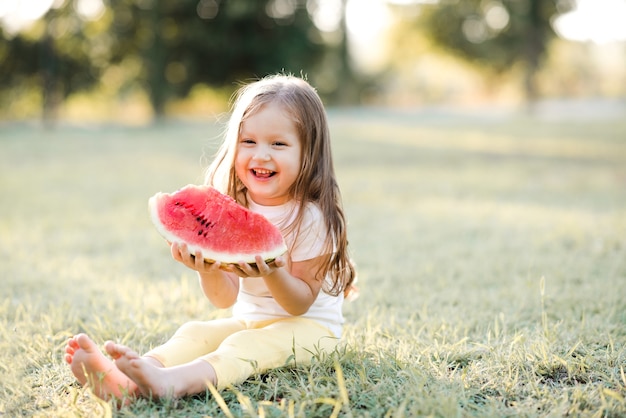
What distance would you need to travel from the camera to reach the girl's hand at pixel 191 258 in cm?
206

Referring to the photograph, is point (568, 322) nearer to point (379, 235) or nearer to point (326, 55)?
point (379, 235)

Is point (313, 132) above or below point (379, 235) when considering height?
above

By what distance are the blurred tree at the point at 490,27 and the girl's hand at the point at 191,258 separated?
2580 centimetres

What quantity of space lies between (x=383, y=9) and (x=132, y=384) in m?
33.5

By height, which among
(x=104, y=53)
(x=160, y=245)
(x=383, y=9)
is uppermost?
(x=383, y=9)

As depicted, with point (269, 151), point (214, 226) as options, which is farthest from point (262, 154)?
point (214, 226)

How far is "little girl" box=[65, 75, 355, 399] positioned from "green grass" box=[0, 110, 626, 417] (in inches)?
4.7

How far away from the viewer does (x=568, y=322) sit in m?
2.78

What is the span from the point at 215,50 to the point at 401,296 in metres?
22.2

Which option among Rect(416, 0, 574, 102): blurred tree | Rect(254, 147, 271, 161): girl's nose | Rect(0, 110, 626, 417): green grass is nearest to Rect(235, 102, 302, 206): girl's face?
Rect(254, 147, 271, 161): girl's nose

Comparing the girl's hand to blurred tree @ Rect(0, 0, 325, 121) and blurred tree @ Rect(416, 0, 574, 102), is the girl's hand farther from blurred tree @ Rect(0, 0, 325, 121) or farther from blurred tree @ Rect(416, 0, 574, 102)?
blurred tree @ Rect(416, 0, 574, 102)

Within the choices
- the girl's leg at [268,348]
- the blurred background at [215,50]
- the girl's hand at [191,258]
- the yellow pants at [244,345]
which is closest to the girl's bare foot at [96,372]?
the yellow pants at [244,345]

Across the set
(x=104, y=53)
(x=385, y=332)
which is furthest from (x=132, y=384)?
(x=104, y=53)

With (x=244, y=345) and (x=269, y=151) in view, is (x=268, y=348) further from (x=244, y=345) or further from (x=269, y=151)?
(x=269, y=151)
